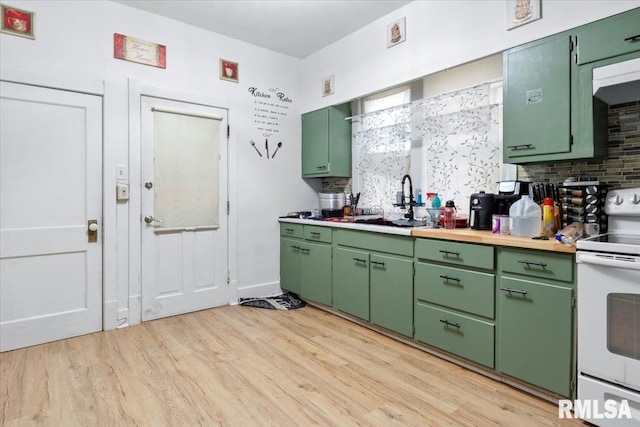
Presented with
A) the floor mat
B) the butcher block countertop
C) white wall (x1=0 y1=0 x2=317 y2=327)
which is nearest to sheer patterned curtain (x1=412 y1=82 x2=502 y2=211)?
the butcher block countertop

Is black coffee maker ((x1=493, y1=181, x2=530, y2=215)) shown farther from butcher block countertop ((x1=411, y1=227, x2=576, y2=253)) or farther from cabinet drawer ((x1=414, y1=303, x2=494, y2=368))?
cabinet drawer ((x1=414, y1=303, x2=494, y2=368))

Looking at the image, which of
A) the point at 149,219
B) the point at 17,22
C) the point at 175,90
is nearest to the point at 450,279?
the point at 149,219

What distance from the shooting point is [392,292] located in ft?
9.34

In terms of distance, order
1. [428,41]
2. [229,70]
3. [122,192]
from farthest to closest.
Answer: [229,70]
[122,192]
[428,41]

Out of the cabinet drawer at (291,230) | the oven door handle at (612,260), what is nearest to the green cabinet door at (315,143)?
the cabinet drawer at (291,230)

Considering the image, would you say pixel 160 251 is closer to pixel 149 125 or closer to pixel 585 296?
pixel 149 125

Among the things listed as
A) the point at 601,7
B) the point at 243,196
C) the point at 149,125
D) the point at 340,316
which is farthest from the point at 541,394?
the point at 149,125

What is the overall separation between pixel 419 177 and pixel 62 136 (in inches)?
119

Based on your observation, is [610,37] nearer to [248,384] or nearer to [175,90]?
[248,384]

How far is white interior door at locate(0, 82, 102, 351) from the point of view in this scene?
8.95 ft

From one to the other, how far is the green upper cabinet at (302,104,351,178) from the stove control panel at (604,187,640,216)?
247cm

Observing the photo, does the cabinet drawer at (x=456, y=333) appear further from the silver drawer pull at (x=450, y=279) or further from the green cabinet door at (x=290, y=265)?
the green cabinet door at (x=290, y=265)

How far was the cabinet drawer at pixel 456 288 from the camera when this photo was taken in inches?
88.4

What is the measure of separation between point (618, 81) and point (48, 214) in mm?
3842
